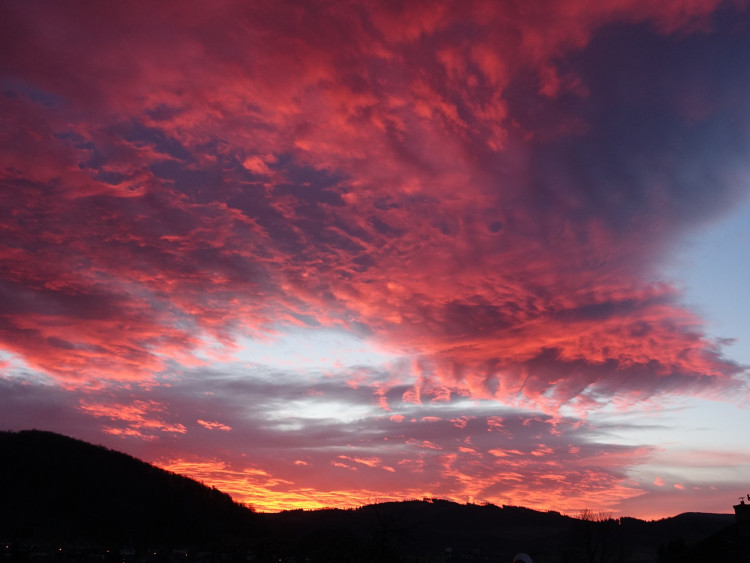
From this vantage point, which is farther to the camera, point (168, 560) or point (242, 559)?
point (168, 560)

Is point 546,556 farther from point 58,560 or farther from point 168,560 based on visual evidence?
point 58,560

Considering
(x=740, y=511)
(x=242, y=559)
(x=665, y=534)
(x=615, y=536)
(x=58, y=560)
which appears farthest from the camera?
(x=665, y=534)

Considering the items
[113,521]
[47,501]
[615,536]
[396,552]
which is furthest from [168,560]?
[396,552]

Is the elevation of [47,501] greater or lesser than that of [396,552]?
greater

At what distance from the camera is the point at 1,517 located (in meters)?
183

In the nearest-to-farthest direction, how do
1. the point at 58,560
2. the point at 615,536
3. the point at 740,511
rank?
1. the point at 740,511
2. the point at 58,560
3. the point at 615,536

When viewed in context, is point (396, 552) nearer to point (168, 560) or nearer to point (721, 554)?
point (721, 554)

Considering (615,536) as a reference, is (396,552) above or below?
below

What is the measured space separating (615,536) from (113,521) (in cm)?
14707

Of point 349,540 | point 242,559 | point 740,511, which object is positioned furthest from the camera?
point 242,559

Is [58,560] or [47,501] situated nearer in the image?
[58,560]

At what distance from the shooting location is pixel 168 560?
164 meters

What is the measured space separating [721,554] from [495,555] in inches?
6354

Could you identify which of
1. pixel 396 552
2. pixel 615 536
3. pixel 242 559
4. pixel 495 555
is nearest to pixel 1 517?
pixel 242 559
